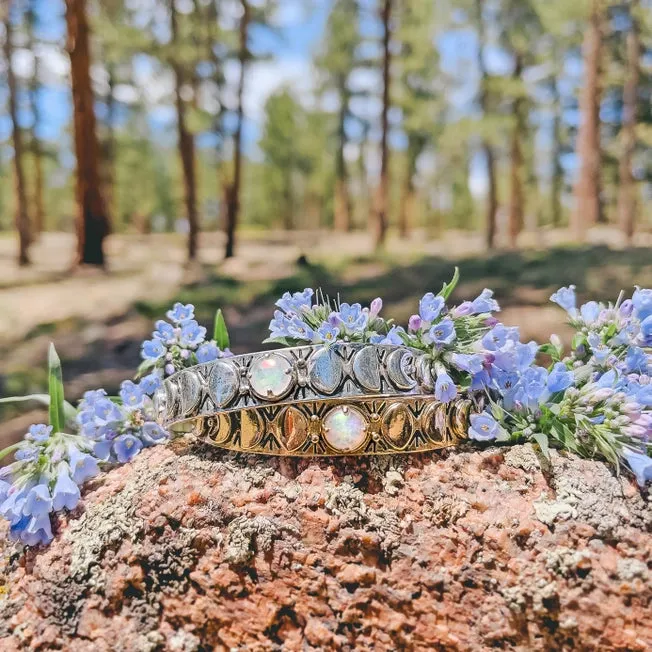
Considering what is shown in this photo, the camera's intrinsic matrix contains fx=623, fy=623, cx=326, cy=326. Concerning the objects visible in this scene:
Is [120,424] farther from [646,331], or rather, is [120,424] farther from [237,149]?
[237,149]

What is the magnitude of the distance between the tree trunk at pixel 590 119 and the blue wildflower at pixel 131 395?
10.1 meters

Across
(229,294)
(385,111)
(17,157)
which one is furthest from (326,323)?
(17,157)

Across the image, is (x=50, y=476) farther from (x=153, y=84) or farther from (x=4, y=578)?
(x=153, y=84)

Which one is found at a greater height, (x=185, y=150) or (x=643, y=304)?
(x=185, y=150)

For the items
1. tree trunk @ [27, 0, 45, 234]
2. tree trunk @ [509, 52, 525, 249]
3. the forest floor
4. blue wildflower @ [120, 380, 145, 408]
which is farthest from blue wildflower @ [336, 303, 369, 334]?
tree trunk @ [27, 0, 45, 234]

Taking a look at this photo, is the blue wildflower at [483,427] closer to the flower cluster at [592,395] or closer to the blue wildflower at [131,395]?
the flower cluster at [592,395]

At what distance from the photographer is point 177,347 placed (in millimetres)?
1530

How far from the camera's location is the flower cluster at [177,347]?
1.51 meters

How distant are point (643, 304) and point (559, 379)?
27 cm

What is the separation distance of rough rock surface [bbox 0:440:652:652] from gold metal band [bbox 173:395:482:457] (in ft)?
0.20

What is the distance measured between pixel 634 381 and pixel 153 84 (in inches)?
461

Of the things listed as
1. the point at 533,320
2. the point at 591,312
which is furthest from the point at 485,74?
the point at 591,312

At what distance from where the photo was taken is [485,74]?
13.4 metres

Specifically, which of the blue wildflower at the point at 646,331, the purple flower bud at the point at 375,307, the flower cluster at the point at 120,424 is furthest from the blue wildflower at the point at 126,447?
the blue wildflower at the point at 646,331
